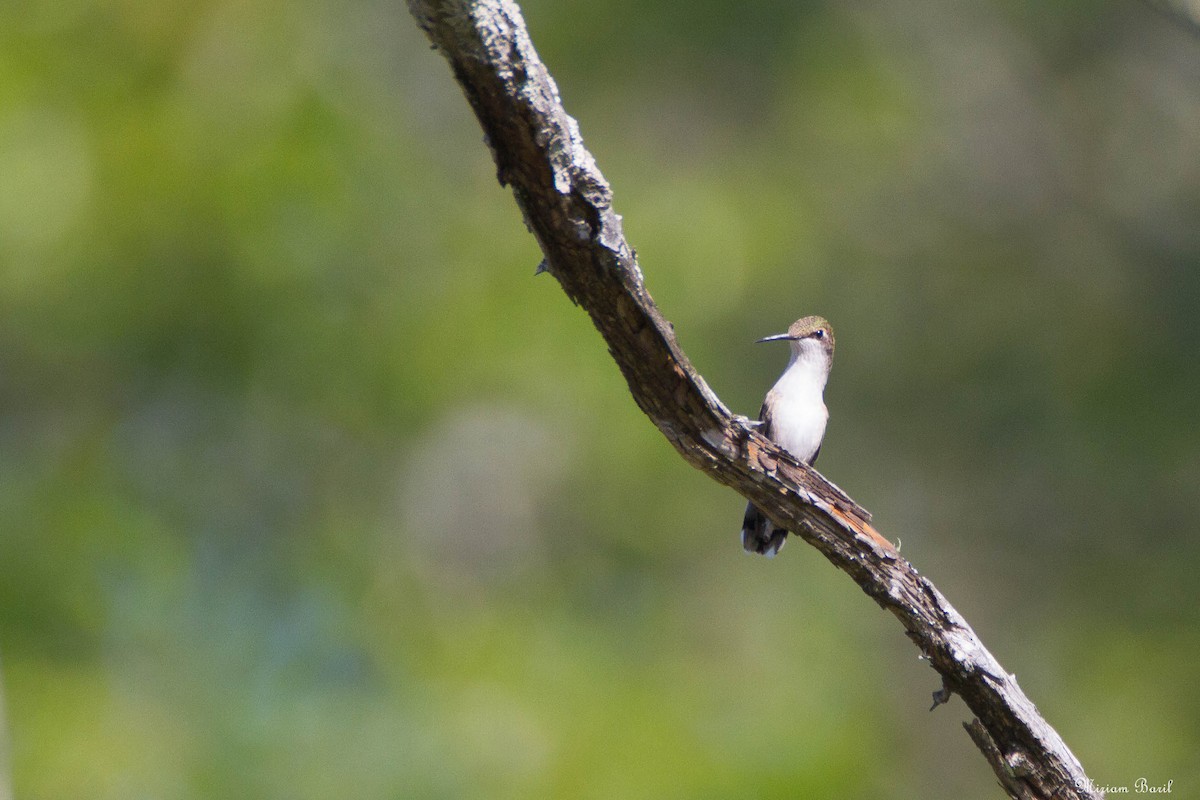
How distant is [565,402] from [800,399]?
24.3 ft

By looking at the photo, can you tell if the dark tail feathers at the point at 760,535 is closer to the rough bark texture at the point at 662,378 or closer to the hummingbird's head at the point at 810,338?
the hummingbird's head at the point at 810,338

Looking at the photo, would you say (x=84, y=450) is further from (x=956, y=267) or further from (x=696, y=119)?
(x=956, y=267)

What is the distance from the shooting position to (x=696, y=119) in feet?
49.5

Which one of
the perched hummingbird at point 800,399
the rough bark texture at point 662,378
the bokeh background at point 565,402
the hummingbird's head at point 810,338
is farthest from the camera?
the bokeh background at point 565,402

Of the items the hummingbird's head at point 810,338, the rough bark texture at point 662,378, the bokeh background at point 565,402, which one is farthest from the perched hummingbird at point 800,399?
the bokeh background at point 565,402

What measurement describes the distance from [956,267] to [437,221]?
6046mm

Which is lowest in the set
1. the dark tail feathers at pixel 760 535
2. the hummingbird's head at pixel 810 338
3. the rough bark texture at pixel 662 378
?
the rough bark texture at pixel 662 378

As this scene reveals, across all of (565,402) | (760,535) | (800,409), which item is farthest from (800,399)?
(565,402)

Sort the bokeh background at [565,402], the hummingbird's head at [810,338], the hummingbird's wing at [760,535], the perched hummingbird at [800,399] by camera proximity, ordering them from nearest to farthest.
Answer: the hummingbird's wing at [760,535]
the perched hummingbird at [800,399]
the hummingbird's head at [810,338]
the bokeh background at [565,402]

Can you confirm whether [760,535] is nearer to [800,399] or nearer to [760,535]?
[760,535]

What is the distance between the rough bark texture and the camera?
7.14 ft

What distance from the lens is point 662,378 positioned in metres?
2.76

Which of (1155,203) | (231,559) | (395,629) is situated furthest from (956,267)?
(231,559)

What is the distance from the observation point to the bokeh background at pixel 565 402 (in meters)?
11.3
